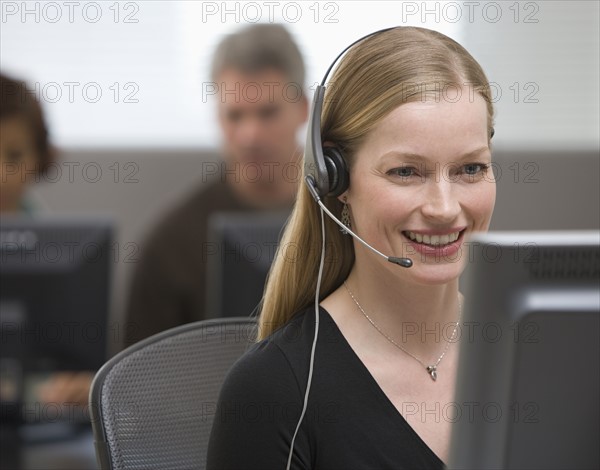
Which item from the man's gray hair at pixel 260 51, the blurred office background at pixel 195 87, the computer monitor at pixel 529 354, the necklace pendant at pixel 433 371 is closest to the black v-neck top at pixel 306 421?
the necklace pendant at pixel 433 371

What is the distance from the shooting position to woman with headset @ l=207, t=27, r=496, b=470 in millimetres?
1142

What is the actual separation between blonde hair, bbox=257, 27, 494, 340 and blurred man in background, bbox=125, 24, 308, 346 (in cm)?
105

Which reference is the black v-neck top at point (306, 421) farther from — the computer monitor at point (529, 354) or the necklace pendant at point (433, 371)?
the computer monitor at point (529, 354)

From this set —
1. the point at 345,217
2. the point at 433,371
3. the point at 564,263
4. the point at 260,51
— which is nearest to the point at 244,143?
the point at 260,51

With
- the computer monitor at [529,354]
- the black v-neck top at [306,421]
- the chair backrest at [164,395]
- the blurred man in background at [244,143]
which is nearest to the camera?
the computer monitor at [529,354]

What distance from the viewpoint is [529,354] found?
28.0 inches

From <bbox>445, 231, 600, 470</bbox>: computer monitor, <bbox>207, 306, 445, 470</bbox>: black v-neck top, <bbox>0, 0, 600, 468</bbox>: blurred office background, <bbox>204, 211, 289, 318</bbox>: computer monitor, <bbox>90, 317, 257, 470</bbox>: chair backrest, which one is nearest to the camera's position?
<bbox>445, 231, 600, 470</bbox>: computer monitor

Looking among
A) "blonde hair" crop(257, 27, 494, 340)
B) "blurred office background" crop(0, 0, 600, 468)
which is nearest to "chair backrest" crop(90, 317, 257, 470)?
"blonde hair" crop(257, 27, 494, 340)

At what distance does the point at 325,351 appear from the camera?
121 cm

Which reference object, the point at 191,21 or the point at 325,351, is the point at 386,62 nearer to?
the point at 325,351

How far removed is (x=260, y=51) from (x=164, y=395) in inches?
51.6

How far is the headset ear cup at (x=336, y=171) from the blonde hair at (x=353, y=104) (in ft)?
0.07

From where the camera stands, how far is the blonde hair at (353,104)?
120cm

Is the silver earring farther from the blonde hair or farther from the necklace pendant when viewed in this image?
the necklace pendant
